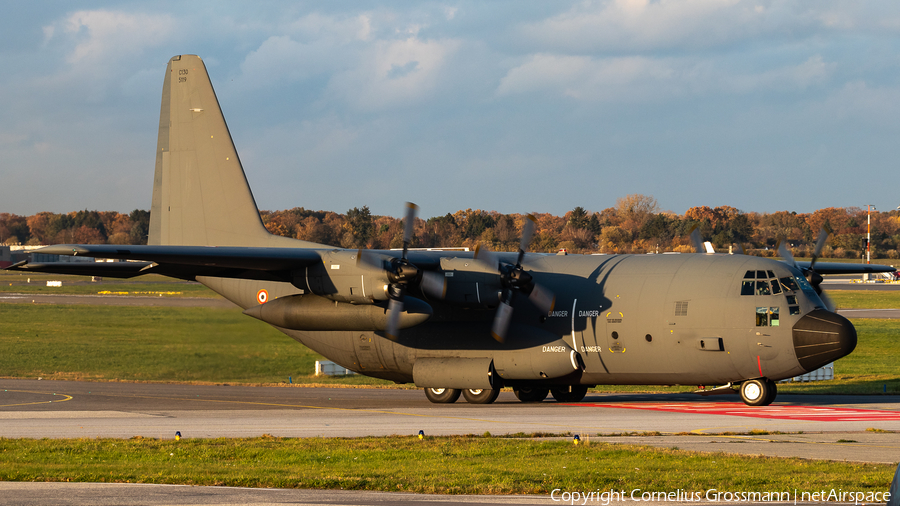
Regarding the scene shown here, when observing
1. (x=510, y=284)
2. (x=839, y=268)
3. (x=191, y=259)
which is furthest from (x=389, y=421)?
(x=839, y=268)

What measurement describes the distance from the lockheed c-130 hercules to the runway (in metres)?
1.10

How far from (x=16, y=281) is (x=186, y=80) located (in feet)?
327

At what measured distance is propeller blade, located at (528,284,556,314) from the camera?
25594 mm

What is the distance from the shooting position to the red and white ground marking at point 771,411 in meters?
22.3

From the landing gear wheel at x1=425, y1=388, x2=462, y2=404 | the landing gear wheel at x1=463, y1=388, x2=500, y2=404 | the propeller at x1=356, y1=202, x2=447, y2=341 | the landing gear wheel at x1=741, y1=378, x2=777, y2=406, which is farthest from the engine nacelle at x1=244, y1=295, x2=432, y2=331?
the landing gear wheel at x1=741, y1=378, x2=777, y2=406

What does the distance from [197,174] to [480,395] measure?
1250cm

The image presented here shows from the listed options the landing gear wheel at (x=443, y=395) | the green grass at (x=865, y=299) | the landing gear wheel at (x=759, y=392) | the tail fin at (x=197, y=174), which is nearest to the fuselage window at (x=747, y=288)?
the landing gear wheel at (x=759, y=392)

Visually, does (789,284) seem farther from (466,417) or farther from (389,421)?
(389,421)

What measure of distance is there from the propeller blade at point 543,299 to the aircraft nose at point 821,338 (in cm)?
647

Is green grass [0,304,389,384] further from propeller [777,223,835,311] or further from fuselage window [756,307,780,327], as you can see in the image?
propeller [777,223,835,311]

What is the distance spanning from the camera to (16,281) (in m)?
118

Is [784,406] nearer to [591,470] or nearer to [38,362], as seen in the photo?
[591,470]

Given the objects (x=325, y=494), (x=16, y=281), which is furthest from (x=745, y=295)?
(x=16, y=281)

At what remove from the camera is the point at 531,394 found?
2780 cm
